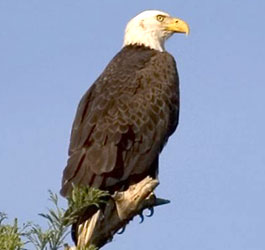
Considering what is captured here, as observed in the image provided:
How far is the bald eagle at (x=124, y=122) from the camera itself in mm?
7828

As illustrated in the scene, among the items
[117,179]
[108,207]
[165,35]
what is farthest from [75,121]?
[165,35]

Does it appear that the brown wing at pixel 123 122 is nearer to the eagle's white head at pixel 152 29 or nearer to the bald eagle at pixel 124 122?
the bald eagle at pixel 124 122

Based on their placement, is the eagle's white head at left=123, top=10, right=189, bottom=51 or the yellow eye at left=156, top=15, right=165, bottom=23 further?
the yellow eye at left=156, top=15, right=165, bottom=23

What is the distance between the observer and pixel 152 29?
10.2 m

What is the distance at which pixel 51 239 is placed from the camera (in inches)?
138

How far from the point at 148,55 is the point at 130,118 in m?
1.35

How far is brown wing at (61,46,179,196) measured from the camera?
25.6 ft

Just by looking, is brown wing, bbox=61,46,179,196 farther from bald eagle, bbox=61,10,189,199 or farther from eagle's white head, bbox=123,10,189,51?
eagle's white head, bbox=123,10,189,51

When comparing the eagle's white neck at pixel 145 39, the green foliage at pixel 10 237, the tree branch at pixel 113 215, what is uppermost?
the eagle's white neck at pixel 145 39

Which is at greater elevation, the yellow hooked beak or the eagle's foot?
the yellow hooked beak

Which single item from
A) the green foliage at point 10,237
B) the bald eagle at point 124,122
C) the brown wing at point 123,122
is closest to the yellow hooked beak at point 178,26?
the bald eagle at point 124,122

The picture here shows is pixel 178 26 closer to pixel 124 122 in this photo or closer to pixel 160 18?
pixel 160 18

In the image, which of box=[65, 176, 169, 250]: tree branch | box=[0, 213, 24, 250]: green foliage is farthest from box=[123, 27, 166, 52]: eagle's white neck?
box=[0, 213, 24, 250]: green foliage

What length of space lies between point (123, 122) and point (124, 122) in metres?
0.02
